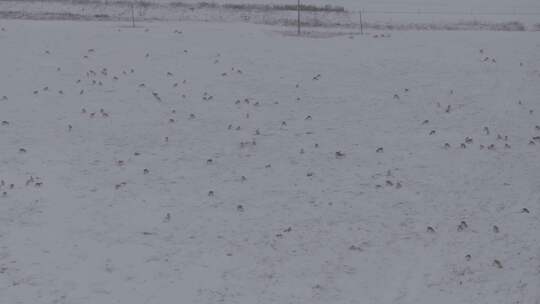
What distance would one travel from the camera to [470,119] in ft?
69.6

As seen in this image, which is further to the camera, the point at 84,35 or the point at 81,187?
the point at 84,35

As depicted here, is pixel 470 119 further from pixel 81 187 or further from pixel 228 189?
pixel 81 187

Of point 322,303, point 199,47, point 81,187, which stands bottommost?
point 322,303

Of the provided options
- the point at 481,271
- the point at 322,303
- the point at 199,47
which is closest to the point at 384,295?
the point at 322,303

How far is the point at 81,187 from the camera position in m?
16.1

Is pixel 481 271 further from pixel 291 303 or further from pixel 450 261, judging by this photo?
pixel 291 303

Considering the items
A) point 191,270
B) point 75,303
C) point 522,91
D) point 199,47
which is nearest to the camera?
point 75,303

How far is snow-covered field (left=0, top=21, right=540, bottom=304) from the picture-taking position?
1281cm

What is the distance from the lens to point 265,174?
17.2 m

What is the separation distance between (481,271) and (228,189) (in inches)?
237

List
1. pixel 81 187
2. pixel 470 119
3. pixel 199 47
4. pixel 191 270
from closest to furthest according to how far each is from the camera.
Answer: pixel 191 270 < pixel 81 187 < pixel 470 119 < pixel 199 47

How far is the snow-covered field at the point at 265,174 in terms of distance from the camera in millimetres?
12812

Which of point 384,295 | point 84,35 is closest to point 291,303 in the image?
point 384,295

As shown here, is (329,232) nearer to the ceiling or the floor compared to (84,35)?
nearer to the floor
